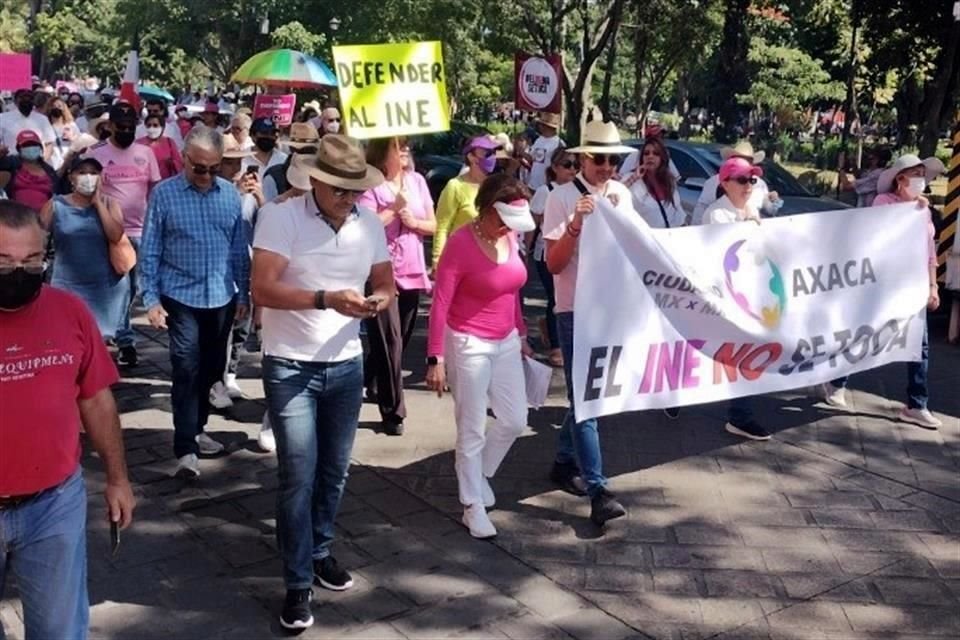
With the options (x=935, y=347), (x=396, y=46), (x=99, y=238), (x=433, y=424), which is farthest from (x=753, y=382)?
(x=935, y=347)

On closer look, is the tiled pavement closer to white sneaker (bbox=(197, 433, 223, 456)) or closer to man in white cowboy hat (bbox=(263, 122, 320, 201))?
white sneaker (bbox=(197, 433, 223, 456))

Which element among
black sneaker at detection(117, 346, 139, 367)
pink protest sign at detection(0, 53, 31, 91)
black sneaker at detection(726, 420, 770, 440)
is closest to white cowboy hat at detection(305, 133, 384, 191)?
black sneaker at detection(726, 420, 770, 440)

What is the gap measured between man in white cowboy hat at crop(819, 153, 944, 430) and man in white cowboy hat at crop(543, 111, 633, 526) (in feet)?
8.10

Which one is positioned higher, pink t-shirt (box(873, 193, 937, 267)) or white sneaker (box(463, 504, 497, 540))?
pink t-shirt (box(873, 193, 937, 267))

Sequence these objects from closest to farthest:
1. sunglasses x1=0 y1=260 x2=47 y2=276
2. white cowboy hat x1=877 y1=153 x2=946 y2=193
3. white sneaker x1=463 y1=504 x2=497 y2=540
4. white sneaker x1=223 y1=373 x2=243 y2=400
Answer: sunglasses x1=0 y1=260 x2=47 y2=276 → white sneaker x1=463 y1=504 x2=497 y2=540 → white cowboy hat x1=877 y1=153 x2=946 y2=193 → white sneaker x1=223 y1=373 x2=243 y2=400

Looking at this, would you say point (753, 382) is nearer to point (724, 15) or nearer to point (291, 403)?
point (291, 403)

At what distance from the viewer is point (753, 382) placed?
238 inches

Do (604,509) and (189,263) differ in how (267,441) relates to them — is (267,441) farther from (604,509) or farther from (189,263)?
(604,509)

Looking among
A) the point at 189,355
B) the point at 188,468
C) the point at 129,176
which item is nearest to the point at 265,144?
the point at 129,176

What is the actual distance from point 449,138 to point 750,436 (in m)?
17.6

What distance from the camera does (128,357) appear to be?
803cm

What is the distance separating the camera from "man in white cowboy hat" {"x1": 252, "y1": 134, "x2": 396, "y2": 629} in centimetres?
411

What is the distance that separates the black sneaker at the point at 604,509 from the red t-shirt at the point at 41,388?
285cm

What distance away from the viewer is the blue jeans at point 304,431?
13.5ft
